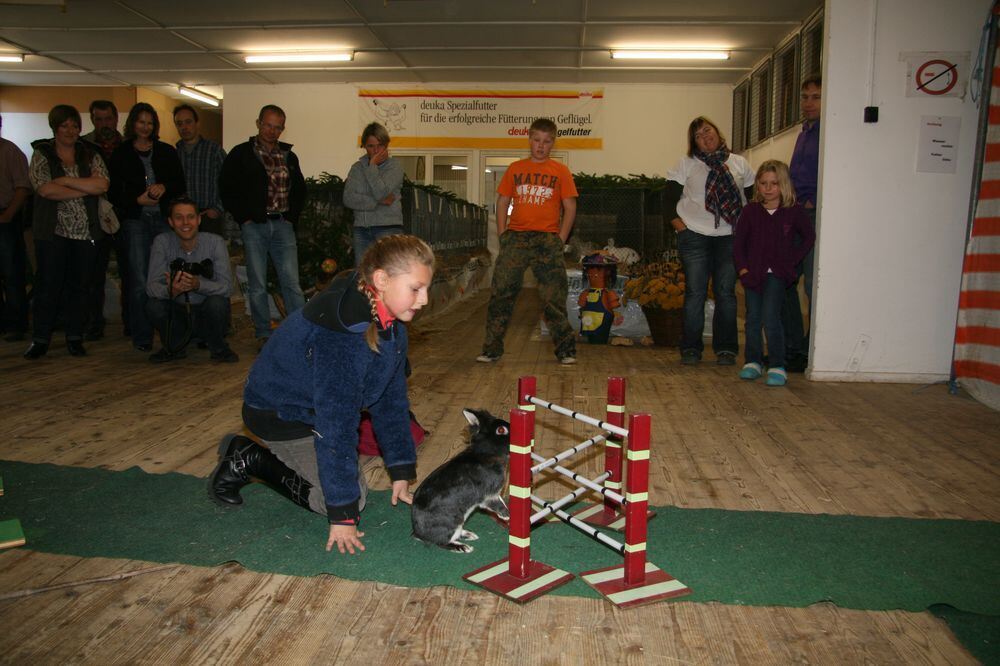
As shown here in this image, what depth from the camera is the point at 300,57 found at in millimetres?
12562

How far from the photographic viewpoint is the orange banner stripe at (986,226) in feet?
15.2

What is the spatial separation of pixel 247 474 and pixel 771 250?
3.77 meters

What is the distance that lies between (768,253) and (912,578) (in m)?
3.25

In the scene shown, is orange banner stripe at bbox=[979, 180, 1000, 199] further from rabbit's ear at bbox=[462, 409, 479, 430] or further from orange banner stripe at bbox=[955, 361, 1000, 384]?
rabbit's ear at bbox=[462, 409, 479, 430]

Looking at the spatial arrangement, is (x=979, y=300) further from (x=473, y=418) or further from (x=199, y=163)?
(x=199, y=163)

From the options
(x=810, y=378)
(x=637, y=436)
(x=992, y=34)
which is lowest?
(x=810, y=378)

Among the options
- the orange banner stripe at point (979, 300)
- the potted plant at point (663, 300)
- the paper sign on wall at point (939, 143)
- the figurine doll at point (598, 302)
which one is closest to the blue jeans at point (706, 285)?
the potted plant at point (663, 300)

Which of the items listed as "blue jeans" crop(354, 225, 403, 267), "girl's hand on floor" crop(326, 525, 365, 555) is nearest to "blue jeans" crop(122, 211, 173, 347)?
"blue jeans" crop(354, 225, 403, 267)

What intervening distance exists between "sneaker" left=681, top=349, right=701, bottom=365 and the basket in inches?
33.1

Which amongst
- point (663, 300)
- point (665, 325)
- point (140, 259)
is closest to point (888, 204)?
point (663, 300)

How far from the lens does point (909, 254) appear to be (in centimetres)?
509

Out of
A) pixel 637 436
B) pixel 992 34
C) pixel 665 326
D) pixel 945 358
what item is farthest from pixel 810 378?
pixel 637 436

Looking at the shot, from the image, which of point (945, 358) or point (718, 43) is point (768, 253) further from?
point (718, 43)

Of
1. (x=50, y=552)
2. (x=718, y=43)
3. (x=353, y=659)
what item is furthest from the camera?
(x=718, y=43)
